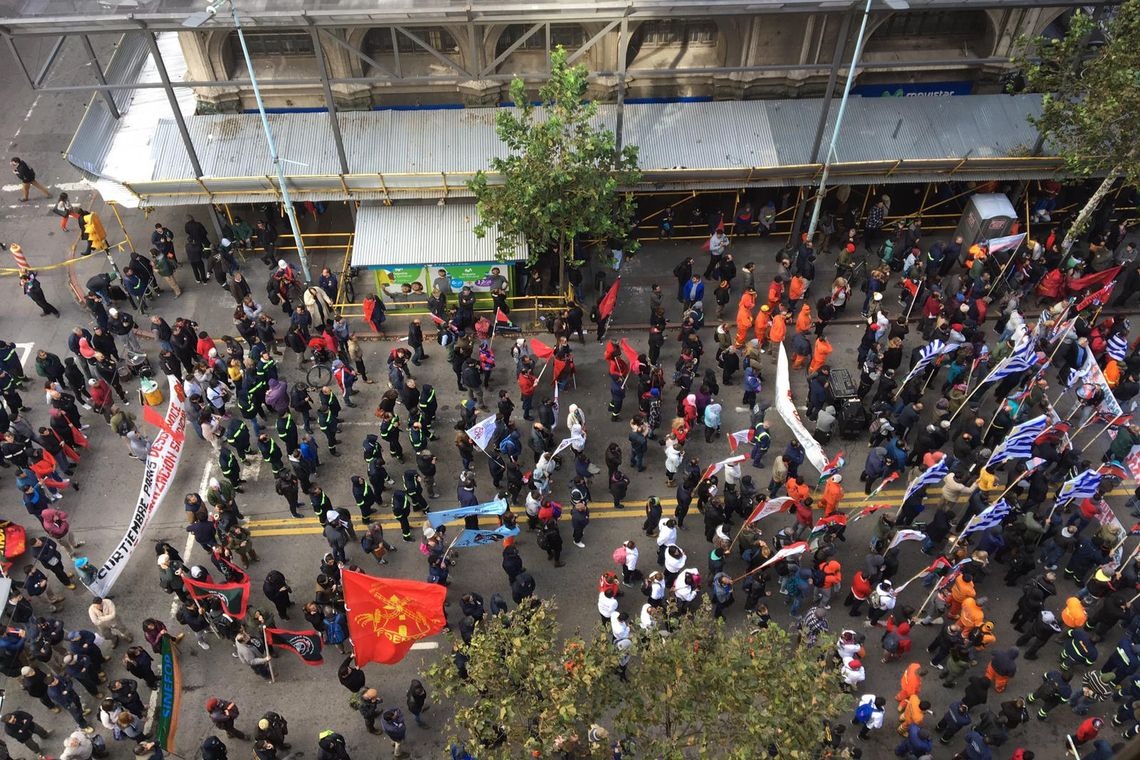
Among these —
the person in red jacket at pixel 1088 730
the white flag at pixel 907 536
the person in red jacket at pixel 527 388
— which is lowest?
the person in red jacket at pixel 1088 730

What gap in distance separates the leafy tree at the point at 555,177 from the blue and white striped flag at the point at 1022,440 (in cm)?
942

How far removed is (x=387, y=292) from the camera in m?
23.8

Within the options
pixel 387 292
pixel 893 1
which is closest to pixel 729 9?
pixel 893 1

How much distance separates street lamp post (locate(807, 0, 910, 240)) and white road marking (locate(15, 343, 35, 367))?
19717mm

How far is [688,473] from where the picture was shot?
18.2 m

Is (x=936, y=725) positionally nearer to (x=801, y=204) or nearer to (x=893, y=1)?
(x=801, y=204)

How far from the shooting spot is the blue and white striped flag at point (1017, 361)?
19.4 m

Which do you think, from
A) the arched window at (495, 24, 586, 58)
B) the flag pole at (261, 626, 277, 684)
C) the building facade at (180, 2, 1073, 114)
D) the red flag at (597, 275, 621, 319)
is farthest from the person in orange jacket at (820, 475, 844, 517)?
the arched window at (495, 24, 586, 58)

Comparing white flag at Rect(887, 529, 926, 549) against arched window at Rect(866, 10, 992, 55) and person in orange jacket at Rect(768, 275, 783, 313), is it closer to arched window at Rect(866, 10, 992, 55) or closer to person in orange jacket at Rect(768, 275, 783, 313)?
person in orange jacket at Rect(768, 275, 783, 313)

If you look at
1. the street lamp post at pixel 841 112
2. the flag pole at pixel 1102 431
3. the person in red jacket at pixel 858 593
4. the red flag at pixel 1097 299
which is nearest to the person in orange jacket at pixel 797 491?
the person in red jacket at pixel 858 593

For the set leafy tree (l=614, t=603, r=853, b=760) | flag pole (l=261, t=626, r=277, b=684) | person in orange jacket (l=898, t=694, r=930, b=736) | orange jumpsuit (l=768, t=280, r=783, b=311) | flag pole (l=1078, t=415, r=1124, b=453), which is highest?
orange jumpsuit (l=768, t=280, r=783, b=311)

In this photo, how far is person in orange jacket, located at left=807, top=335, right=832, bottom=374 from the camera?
834 inches

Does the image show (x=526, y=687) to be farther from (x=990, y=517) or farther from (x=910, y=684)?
(x=990, y=517)

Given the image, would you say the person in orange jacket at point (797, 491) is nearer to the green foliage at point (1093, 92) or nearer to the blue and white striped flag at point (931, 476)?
the blue and white striped flag at point (931, 476)
